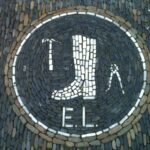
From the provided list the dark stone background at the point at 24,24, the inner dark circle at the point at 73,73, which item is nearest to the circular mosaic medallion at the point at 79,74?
the inner dark circle at the point at 73,73

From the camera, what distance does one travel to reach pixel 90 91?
9.39 m

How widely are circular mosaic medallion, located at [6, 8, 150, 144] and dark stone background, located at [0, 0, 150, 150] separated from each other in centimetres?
26

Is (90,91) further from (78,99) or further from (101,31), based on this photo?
(101,31)

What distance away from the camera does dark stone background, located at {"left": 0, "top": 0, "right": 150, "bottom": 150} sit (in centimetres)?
895

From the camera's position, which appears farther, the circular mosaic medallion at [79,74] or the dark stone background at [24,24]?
the circular mosaic medallion at [79,74]

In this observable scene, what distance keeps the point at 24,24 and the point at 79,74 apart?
66.8 inches

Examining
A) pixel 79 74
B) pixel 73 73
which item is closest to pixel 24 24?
pixel 73 73

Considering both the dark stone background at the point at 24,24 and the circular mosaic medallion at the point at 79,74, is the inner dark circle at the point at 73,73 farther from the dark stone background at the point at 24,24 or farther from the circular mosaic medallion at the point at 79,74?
the dark stone background at the point at 24,24

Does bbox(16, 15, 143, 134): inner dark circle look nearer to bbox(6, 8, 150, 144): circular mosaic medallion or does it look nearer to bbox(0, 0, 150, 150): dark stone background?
bbox(6, 8, 150, 144): circular mosaic medallion

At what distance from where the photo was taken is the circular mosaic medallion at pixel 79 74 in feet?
30.0

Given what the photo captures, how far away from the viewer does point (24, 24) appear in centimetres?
1021

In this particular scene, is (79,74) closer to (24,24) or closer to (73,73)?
(73,73)

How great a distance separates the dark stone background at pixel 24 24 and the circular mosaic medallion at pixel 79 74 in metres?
0.26

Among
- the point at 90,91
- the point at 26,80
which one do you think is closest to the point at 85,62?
the point at 90,91
